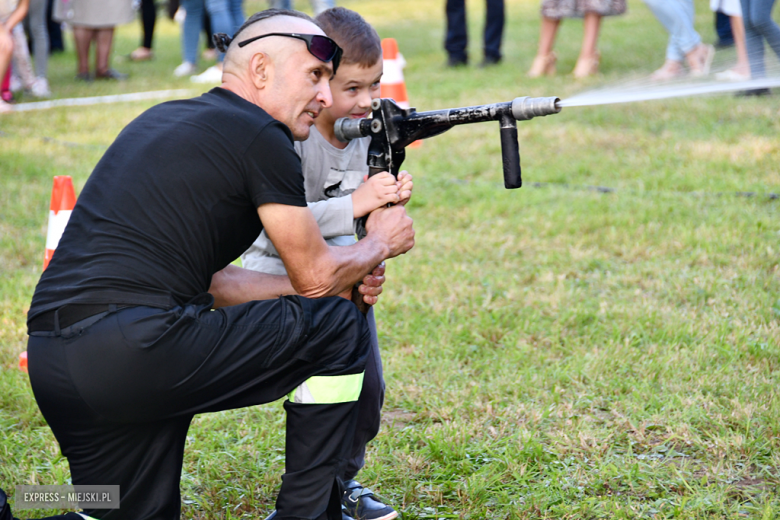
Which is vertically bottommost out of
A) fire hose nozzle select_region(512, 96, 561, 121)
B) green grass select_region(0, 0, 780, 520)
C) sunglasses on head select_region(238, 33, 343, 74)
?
green grass select_region(0, 0, 780, 520)

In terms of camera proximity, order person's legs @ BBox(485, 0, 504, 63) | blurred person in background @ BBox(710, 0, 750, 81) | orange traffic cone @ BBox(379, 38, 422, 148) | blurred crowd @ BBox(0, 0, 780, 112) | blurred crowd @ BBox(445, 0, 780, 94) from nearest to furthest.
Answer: orange traffic cone @ BBox(379, 38, 422, 148) < blurred crowd @ BBox(445, 0, 780, 94) < blurred crowd @ BBox(0, 0, 780, 112) < blurred person in background @ BBox(710, 0, 750, 81) < person's legs @ BBox(485, 0, 504, 63)

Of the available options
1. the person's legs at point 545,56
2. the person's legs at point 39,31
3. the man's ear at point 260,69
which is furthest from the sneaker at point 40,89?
the man's ear at point 260,69

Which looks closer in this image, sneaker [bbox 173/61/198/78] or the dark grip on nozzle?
the dark grip on nozzle

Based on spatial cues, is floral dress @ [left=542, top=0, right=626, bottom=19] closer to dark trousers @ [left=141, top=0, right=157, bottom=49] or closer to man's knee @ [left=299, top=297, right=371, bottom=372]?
dark trousers @ [left=141, top=0, right=157, bottom=49]

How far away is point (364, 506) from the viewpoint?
8.63ft

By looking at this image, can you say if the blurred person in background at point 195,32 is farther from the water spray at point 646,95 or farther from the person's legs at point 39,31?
the water spray at point 646,95

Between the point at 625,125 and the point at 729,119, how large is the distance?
2.95ft

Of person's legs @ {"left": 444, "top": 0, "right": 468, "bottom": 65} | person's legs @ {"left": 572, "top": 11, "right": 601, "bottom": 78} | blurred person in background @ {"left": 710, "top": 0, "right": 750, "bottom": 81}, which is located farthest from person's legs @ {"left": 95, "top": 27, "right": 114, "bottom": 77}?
blurred person in background @ {"left": 710, "top": 0, "right": 750, "bottom": 81}

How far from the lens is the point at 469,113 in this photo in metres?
2.29

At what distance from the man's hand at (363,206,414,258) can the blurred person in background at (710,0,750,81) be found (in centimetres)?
667

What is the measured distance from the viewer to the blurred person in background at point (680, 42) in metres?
8.32

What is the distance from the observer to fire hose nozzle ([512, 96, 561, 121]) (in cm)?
217

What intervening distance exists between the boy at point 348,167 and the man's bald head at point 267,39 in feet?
1.01

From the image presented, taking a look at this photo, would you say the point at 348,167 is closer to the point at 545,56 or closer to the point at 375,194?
the point at 375,194
